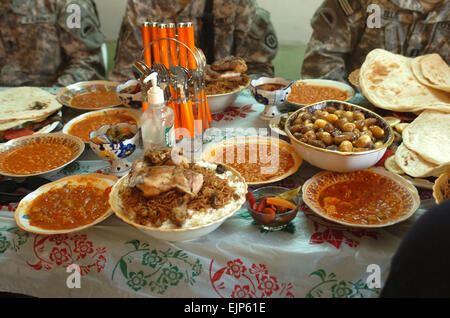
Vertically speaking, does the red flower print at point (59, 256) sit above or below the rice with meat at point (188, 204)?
below

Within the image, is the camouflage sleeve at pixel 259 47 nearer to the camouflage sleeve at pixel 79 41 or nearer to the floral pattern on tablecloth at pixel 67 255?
the camouflage sleeve at pixel 79 41

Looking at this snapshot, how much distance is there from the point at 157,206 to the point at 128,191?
0.16m

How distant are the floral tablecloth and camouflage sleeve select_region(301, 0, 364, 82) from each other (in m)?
2.20

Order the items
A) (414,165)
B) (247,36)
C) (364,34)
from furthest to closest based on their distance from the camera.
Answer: (247,36) → (364,34) → (414,165)

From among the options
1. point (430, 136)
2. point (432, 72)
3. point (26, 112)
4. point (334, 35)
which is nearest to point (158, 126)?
point (26, 112)

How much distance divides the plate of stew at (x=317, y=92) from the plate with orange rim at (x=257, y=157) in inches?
18.3

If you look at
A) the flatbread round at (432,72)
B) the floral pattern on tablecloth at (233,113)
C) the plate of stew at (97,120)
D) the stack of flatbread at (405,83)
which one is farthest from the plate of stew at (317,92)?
the plate of stew at (97,120)

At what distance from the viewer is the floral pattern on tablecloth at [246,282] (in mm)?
1104

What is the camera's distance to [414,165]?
4.50 feet

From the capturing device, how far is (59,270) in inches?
45.5

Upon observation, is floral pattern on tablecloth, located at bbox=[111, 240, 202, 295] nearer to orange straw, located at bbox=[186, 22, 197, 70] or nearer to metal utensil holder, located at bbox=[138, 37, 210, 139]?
metal utensil holder, located at bbox=[138, 37, 210, 139]

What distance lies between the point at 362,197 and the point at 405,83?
3.84ft

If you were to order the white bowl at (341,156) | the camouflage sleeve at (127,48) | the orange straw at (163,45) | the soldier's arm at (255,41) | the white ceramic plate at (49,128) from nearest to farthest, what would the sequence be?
1. the white bowl at (341,156)
2. the orange straw at (163,45)
3. the white ceramic plate at (49,128)
4. the camouflage sleeve at (127,48)
5. the soldier's arm at (255,41)

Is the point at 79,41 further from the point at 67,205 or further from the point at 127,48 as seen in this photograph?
the point at 67,205
